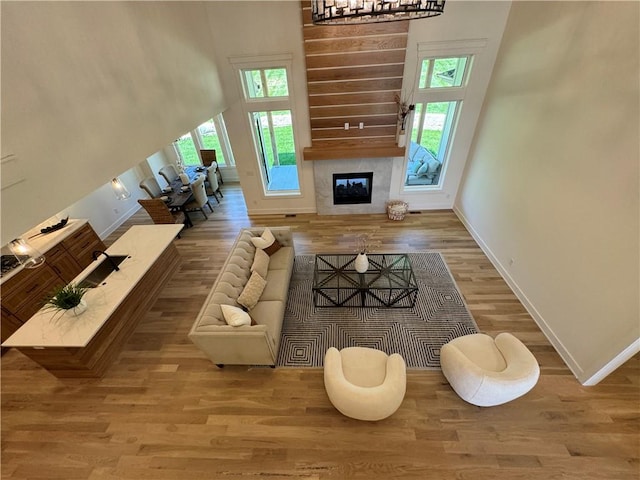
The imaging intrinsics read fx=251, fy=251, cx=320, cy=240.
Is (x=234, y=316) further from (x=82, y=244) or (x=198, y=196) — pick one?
(x=198, y=196)

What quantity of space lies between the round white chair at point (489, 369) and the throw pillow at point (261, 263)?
2.48 meters

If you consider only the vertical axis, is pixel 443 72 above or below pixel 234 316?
above

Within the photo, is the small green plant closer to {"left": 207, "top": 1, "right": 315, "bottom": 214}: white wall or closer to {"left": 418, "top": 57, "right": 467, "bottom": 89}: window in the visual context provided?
{"left": 207, "top": 1, "right": 315, "bottom": 214}: white wall

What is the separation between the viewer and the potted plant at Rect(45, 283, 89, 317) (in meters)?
2.66

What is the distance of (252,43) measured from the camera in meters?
4.15

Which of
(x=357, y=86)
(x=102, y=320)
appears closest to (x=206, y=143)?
(x=357, y=86)

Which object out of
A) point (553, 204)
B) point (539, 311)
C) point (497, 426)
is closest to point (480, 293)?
point (539, 311)

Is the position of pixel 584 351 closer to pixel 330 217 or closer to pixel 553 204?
pixel 553 204

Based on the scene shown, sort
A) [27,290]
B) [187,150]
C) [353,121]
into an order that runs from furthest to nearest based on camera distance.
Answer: [187,150], [353,121], [27,290]

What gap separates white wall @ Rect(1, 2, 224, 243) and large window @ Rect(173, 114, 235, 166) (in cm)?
407

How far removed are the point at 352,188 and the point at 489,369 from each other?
13.2 ft

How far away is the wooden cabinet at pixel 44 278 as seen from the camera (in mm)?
3303

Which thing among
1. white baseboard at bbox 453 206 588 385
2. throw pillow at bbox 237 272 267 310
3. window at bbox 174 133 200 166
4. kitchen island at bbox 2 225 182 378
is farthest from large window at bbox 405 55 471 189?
window at bbox 174 133 200 166

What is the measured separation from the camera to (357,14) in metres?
1.70
